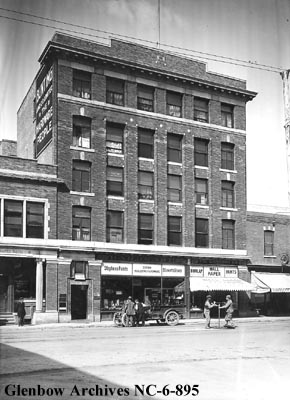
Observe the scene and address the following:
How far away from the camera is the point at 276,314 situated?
41.4 metres

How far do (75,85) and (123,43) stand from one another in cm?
458

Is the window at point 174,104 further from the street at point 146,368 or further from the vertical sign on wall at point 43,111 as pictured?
the street at point 146,368

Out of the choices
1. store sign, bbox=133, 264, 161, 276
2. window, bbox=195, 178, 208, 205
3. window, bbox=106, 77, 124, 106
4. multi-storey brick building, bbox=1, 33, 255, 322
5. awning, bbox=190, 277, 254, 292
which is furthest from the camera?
window, bbox=195, 178, 208, 205

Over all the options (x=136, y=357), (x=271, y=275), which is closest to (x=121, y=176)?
(x=271, y=275)

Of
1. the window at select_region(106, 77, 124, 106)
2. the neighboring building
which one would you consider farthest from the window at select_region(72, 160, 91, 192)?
the neighboring building

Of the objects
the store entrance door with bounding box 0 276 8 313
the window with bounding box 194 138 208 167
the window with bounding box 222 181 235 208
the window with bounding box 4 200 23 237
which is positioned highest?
the window with bounding box 194 138 208 167

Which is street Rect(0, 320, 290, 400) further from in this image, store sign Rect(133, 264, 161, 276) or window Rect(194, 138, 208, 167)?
window Rect(194, 138, 208, 167)

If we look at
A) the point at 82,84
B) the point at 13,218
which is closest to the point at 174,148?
the point at 82,84

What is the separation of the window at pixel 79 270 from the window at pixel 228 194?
11771 millimetres

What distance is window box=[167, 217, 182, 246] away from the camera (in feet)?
126

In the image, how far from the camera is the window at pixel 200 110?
40.5m

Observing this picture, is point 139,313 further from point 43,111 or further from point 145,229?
point 43,111

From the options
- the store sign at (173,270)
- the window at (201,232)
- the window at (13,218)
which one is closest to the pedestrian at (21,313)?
the window at (13,218)

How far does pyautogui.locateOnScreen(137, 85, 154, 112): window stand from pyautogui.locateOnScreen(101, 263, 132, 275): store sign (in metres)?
10.6
